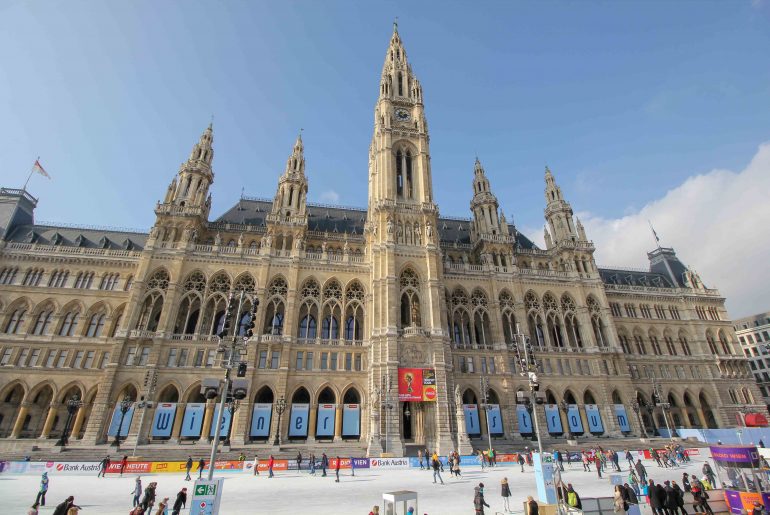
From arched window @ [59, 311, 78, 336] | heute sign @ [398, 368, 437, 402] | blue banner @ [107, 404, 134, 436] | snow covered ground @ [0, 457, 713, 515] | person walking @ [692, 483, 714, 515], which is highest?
arched window @ [59, 311, 78, 336]

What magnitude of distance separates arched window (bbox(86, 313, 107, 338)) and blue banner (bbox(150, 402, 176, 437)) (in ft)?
38.6

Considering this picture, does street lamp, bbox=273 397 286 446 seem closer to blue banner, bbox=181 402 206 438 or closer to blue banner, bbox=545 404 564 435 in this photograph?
blue banner, bbox=181 402 206 438

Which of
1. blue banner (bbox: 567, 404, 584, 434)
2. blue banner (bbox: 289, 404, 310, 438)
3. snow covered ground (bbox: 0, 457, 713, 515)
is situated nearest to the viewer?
snow covered ground (bbox: 0, 457, 713, 515)

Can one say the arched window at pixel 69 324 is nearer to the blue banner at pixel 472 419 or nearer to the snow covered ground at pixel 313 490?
the snow covered ground at pixel 313 490

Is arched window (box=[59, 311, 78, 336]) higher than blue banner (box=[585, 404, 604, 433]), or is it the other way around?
arched window (box=[59, 311, 78, 336])

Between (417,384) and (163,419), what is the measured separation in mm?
22578

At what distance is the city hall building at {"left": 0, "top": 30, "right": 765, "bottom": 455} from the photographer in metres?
33.4

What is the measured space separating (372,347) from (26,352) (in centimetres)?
3284

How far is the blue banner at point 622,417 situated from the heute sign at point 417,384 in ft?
73.8

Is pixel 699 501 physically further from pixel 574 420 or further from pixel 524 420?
pixel 574 420

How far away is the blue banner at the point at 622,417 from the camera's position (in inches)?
1591

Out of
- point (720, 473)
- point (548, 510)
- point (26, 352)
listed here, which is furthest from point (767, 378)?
point (26, 352)

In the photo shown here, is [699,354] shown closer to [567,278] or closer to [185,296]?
[567,278]

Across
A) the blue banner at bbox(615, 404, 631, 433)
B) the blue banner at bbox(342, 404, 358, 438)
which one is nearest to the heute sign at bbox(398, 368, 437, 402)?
the blue banner at bbox(342, 404, 358, 438)
